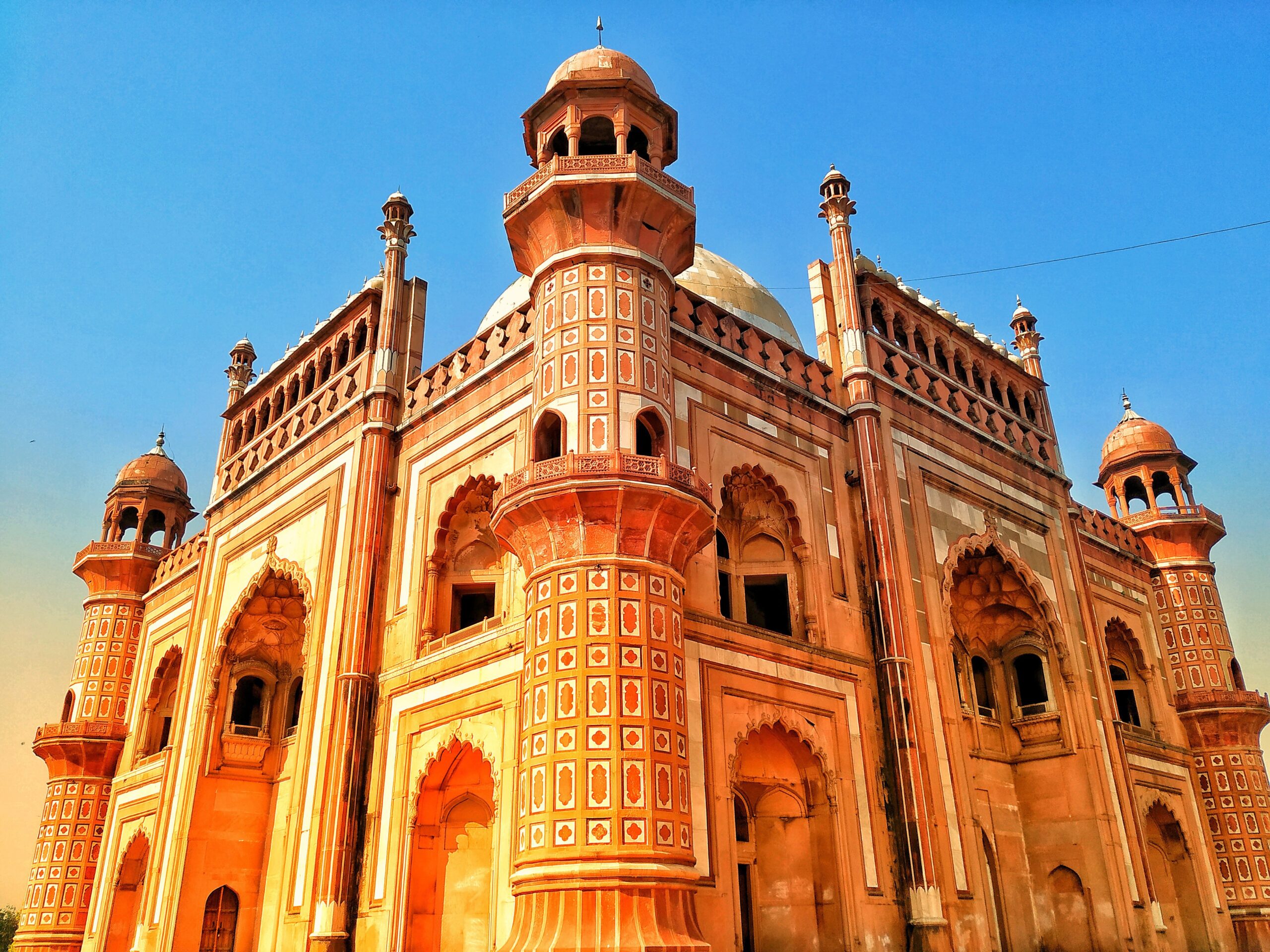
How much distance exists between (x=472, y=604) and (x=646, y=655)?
507cm

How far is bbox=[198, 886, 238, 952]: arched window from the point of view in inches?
653

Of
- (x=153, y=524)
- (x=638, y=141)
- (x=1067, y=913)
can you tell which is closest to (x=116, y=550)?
(x=153, y=524)

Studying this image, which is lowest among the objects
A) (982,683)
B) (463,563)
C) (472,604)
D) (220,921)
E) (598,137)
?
(220,921)

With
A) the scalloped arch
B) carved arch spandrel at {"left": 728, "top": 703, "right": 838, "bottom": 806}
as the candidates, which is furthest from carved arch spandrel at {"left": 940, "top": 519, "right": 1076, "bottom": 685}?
carved arch spandrel at {"left": 728, "top": 703, "right": 838, "bottom": 806}

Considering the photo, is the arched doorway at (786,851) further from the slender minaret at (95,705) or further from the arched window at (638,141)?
the slender minaret at (95,705)

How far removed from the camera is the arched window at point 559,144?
14359 mm

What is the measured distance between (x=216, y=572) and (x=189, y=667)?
171 centimetres

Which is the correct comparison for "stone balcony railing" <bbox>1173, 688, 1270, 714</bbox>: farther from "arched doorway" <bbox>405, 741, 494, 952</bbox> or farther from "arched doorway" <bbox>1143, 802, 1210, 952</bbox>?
"arched doorway" <bbox>405, 741, 494, 952</bbox>

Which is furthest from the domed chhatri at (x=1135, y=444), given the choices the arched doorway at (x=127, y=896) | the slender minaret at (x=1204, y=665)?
the arched doorway at (x=127, y=896)

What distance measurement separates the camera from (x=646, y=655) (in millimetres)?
10969

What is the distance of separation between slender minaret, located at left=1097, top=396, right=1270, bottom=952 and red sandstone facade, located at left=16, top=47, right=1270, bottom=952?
0.09m

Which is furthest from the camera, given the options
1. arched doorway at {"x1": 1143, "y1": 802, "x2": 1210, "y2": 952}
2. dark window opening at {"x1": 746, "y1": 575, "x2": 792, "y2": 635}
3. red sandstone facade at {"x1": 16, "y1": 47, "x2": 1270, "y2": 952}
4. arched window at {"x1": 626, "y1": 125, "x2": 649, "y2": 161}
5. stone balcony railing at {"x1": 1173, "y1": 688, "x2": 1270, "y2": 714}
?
stone balcony railing at {"x1": 1173, "y1": 688, "x2": 1270, "y2": 714}

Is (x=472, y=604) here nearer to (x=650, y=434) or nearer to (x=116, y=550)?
(x=650, y=434)

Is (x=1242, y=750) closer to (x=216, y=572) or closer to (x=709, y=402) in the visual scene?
(x=709, y=402)
